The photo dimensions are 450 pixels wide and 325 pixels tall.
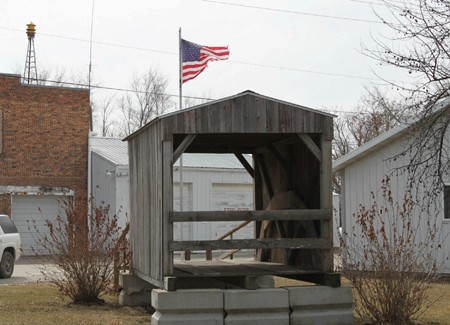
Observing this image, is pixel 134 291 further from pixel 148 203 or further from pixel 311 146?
pixel 311 146

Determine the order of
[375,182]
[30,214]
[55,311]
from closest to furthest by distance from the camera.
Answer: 1. [55,311]
2. [375,182]
3. [30,214]

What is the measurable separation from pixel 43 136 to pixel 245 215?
21202mm

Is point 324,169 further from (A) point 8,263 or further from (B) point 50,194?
(B) point 50,194

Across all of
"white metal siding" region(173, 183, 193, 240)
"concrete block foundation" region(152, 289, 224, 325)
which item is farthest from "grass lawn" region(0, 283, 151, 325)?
"white metal siding" region(173, 183, 193, 240)

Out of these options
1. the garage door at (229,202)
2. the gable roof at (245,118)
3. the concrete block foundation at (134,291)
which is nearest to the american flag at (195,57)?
the garage door at (229,202)

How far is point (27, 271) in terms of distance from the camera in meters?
24.0

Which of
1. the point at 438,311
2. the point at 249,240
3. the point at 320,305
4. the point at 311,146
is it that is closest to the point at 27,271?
the point at 249,240

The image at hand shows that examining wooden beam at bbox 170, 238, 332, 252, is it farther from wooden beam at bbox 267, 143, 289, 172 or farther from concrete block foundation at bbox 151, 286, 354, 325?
wooden beam at bbox 267, 143, 289, 172

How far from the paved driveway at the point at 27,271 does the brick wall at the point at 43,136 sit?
116 inches

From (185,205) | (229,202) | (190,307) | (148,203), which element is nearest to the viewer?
(190,307)

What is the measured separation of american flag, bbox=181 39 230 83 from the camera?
1006 inches

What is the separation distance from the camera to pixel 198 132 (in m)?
11.8

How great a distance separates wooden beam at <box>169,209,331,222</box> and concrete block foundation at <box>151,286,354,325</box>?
1.00m

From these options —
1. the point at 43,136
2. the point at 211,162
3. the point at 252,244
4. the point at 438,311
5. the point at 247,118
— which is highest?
the point at 43,136
